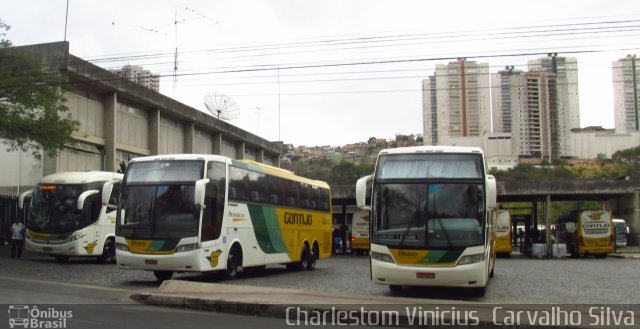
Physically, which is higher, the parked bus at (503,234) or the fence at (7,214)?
the fence at (7,214)

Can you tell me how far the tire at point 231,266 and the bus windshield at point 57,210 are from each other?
322 inches

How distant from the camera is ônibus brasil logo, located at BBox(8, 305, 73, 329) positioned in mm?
8809

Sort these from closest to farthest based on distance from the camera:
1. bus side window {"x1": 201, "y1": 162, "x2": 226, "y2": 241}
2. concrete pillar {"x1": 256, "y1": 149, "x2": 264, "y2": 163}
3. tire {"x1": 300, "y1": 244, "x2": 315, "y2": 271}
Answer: bus side window {"x1": 201, "y1": 162, "x2": 226, "y2": 241}
tire {"x1": 300, "y1": 244, "x2": 315, "y2": 271}
concrete pillar {"x1": 256, "y1": 149, "x2": 264, "y2": 163}

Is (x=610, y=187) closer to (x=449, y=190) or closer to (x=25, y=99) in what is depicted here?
(x=449, y=190)

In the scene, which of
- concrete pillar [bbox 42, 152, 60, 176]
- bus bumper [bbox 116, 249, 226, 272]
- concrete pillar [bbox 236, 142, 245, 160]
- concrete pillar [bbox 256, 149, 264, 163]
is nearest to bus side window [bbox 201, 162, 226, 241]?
bus bumper [bbox 116, 249, 226, 272]

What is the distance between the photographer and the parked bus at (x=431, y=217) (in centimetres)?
1251

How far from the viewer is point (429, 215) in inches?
506

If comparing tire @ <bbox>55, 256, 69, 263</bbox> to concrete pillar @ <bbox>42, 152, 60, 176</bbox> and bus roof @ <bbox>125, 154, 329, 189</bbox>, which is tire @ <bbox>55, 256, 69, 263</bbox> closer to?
concrete pillar @ <bbox>42, 152, 60, 176</bbox>

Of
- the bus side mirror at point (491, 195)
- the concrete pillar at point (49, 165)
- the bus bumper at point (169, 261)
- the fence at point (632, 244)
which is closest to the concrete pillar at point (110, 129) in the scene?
the concrete pillar at point (49, 165)

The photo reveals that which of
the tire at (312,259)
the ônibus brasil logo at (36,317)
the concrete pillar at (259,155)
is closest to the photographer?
the ônibus brasil logo at (36,317)

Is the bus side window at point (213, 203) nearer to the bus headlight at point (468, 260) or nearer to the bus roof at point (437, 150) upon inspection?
the bus roof at point (437, 150)

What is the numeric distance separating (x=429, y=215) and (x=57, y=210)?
50.2 ft

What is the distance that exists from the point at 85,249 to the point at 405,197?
1405 centimetres

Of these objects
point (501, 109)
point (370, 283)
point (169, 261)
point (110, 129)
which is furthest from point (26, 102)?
point (501, 109)
